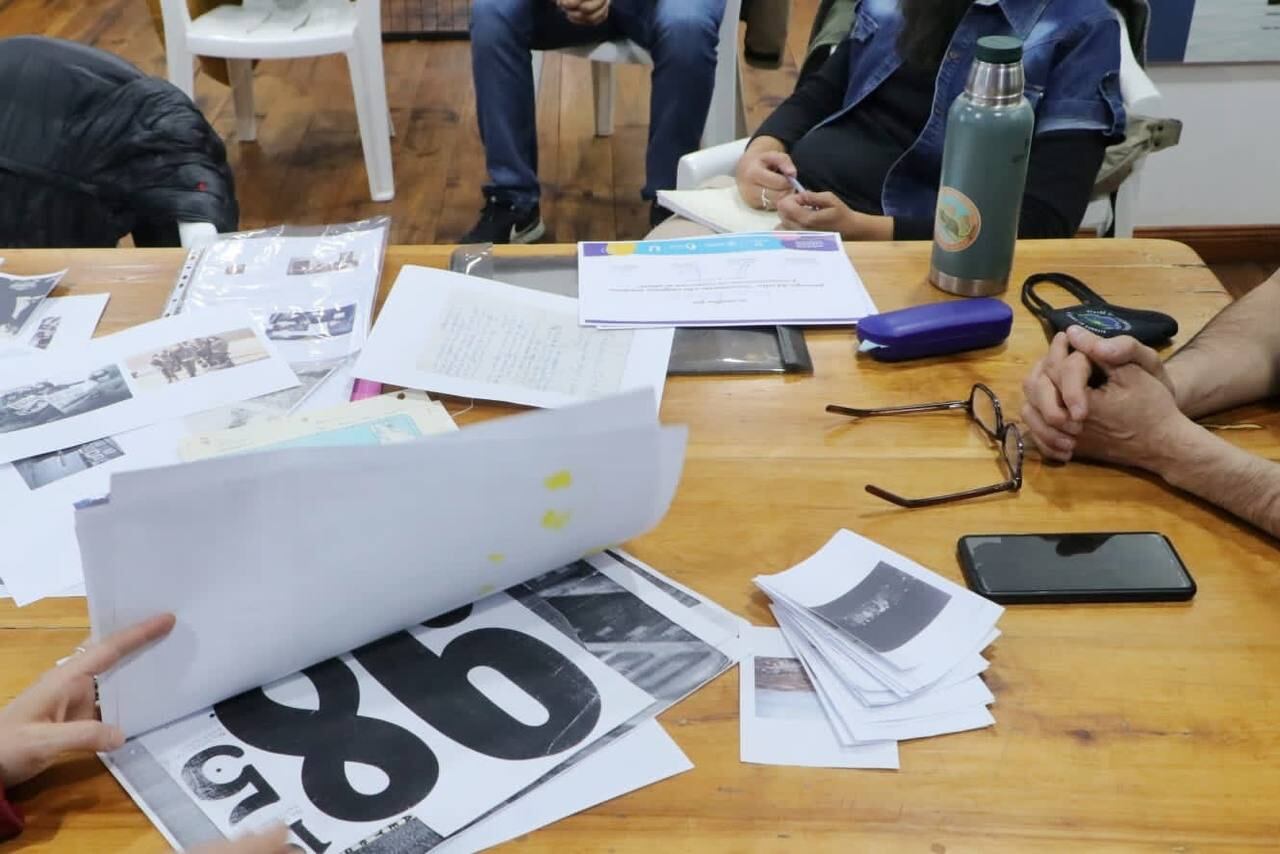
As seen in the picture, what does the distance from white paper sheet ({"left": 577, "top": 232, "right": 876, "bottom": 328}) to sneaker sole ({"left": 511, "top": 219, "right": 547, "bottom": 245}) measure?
1.54 metres

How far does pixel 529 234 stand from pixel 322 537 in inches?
86.9

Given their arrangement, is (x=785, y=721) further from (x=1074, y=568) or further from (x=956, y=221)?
(x=956, y=221)

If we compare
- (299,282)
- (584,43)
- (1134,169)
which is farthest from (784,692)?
(584,43)

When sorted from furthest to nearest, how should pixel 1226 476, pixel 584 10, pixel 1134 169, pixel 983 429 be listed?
pixel 584 10 < pixel 1134 169 < pixel 983 429 < pixel 1226 476

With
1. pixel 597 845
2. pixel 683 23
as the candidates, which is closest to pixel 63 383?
pixel 597 845

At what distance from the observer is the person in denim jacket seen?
151cm

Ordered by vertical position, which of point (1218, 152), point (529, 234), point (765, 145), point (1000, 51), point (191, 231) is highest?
point (1000, 51)

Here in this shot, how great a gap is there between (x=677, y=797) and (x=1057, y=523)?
0.39 meters

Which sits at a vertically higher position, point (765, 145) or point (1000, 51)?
point (1000, 51)

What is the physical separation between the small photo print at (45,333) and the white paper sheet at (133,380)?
0.10 feet

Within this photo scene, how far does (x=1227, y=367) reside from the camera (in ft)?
3.39

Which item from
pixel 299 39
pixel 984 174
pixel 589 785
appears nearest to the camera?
pixel 589 785

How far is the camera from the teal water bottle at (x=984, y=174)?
3.53ft

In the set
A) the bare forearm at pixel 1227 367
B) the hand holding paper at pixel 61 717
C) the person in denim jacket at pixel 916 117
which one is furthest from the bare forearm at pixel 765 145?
the hand holding paper at pixel 61 717
